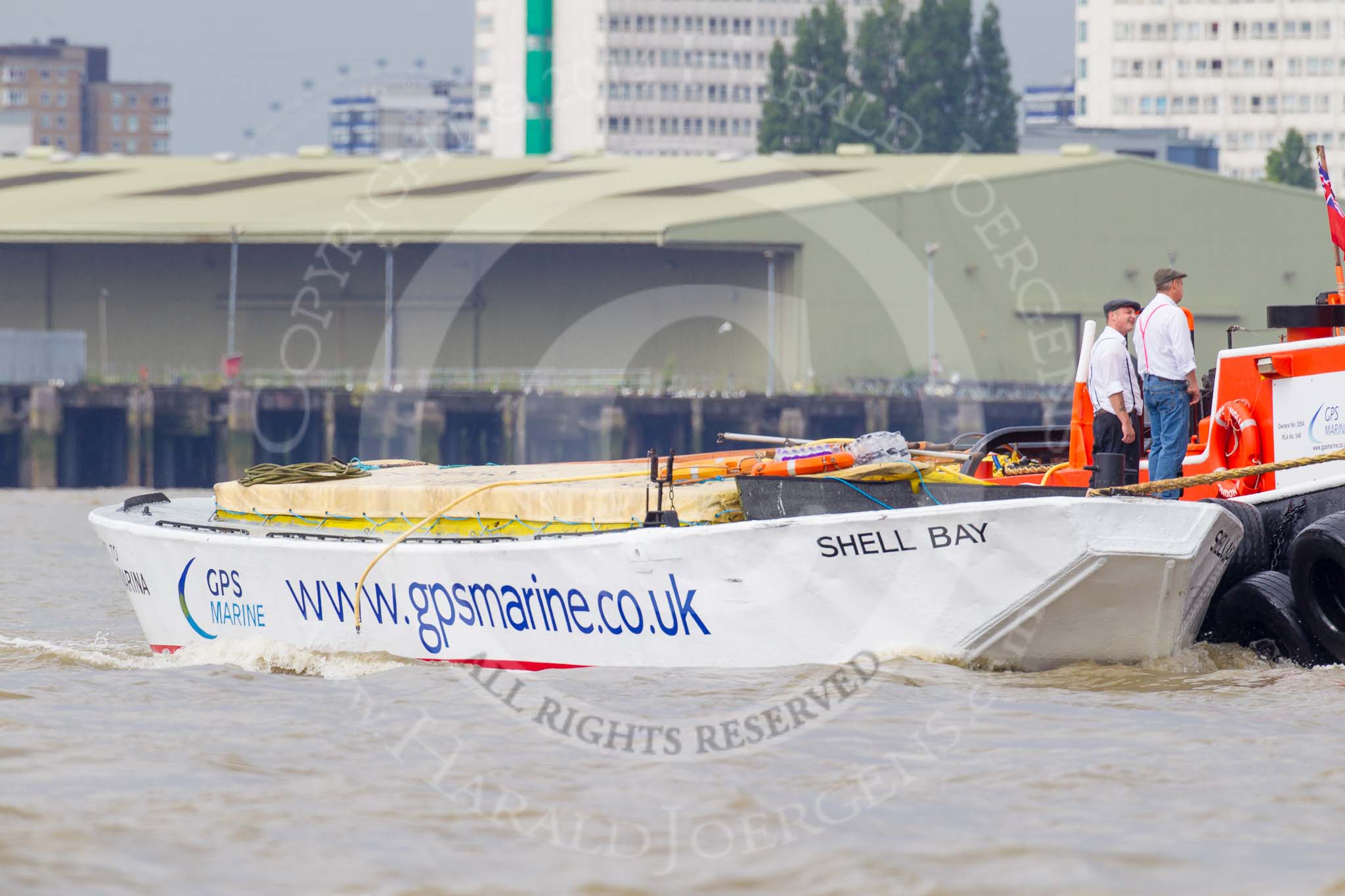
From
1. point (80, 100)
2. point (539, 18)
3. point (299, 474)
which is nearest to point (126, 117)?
point (80, 100)

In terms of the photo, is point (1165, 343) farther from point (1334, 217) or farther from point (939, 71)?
point (939, 71)

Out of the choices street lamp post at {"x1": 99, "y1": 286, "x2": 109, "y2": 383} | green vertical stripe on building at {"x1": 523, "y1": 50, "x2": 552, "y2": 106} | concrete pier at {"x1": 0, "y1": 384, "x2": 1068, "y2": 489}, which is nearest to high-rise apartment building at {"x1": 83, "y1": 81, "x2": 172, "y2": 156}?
green vertical stripe on building at {"x1": 523, "y1": 50, "x2": 552, "y2": 106}

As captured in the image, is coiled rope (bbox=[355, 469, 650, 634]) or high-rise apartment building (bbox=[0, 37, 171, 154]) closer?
coiled rope (bbox=[355, 469, 650, 634])

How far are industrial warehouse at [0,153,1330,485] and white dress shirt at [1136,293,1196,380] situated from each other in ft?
129

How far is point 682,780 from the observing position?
8.55 m

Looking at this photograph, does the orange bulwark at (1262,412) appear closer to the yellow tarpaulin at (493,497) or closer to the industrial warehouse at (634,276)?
the yellow tarpaulin at (493,497)

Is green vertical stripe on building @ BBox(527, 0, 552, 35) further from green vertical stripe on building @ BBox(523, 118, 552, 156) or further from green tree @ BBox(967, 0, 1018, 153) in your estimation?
green tree @ BBox(967, 0, 1018, 153)

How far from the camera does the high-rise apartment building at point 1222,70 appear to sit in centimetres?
12850

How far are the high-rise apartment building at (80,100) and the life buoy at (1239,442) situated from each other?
179 meters

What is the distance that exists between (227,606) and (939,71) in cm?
8685

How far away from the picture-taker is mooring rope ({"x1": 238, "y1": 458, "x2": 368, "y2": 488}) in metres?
13.5

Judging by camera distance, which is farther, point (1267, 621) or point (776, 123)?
point (776, 123)

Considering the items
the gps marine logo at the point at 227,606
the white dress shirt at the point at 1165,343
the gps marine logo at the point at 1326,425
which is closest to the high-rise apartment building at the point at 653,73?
the gps marine logo at the point at 227,606

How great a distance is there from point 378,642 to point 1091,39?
423 feet
